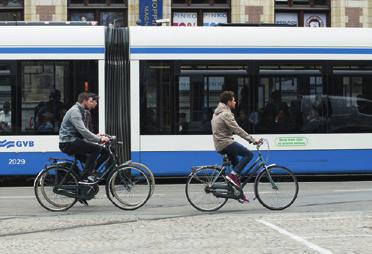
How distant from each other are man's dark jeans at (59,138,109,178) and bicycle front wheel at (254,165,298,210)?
2.35m

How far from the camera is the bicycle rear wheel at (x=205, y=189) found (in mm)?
9953

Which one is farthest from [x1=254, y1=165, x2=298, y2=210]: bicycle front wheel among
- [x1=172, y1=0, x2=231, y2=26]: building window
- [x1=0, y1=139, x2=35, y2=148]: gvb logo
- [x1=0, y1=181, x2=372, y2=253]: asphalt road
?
[x1=172, y1=0, x2=231, y2=26]: building window

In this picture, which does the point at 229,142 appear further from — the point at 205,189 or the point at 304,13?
the point at 304,13

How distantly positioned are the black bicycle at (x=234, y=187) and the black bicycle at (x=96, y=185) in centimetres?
69

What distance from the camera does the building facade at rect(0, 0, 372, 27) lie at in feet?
77.6

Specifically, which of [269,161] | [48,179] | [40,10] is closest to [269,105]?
[269,161]

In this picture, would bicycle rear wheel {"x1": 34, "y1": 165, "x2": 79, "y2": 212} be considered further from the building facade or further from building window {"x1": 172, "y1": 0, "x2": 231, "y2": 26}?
building window {"x1": 172, "y1": 0, "x2": 231, "y2": 26}

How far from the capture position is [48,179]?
1015cm

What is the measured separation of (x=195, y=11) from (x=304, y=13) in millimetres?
4064

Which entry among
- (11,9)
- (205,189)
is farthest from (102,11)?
(205,189)

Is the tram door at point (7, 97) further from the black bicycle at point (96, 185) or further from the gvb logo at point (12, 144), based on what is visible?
the black bicycle at point (96, 185)

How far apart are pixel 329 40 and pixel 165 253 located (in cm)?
928

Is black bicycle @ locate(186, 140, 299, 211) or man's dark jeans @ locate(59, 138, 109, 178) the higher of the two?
man's dark jeans @ locate(59, 138, 109, 178)

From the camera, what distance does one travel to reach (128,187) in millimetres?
10219
